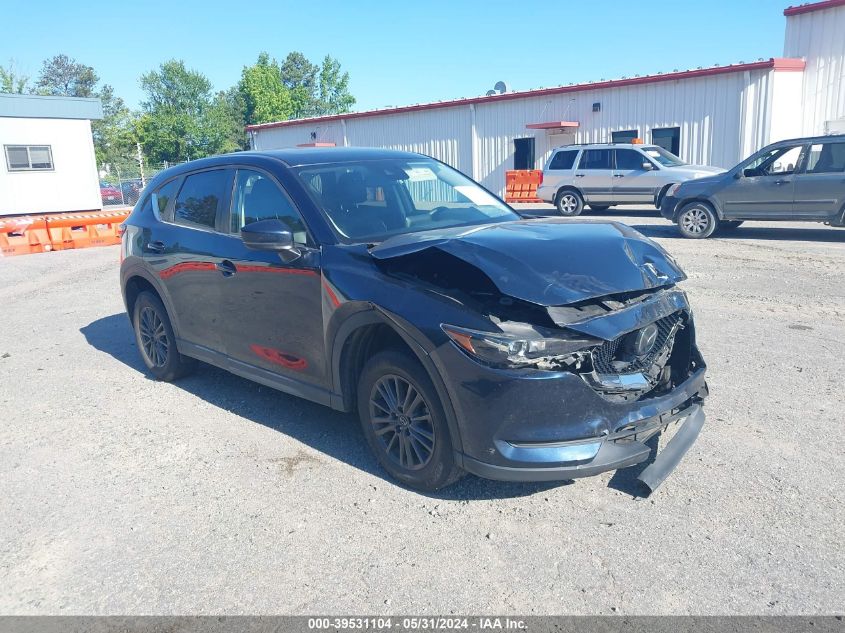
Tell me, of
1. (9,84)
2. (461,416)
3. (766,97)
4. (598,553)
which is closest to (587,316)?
(461,416)

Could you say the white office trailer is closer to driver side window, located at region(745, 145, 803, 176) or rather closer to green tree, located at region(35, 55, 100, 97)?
driver side window, located at region(745, 145, 803, 176)

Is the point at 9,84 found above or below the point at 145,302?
above

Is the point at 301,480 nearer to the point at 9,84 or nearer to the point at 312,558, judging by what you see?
the point at 312,558

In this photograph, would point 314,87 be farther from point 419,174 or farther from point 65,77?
point 419,174

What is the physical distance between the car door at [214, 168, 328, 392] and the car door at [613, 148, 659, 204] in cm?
1465

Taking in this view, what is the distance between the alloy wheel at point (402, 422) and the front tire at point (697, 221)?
11.5m

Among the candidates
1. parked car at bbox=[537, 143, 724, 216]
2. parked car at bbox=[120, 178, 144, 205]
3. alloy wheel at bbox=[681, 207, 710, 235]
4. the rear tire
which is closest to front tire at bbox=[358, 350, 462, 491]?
the rear tire

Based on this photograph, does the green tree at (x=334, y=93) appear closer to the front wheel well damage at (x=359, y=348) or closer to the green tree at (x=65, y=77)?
the green tree at (x=65, y=77)

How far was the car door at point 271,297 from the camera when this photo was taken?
4168mm

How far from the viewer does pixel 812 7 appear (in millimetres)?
21906

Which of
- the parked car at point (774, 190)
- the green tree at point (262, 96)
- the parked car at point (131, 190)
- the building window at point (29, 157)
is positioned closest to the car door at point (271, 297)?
the parked car at point (774, 190)

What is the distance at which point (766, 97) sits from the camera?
68.0ft

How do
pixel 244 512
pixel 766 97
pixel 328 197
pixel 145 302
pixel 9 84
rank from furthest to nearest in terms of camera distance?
pixel 9 84
pixel 766 97
pixel 145 302
pixel 328 197
pixel 244 512

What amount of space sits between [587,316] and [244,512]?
206cm
